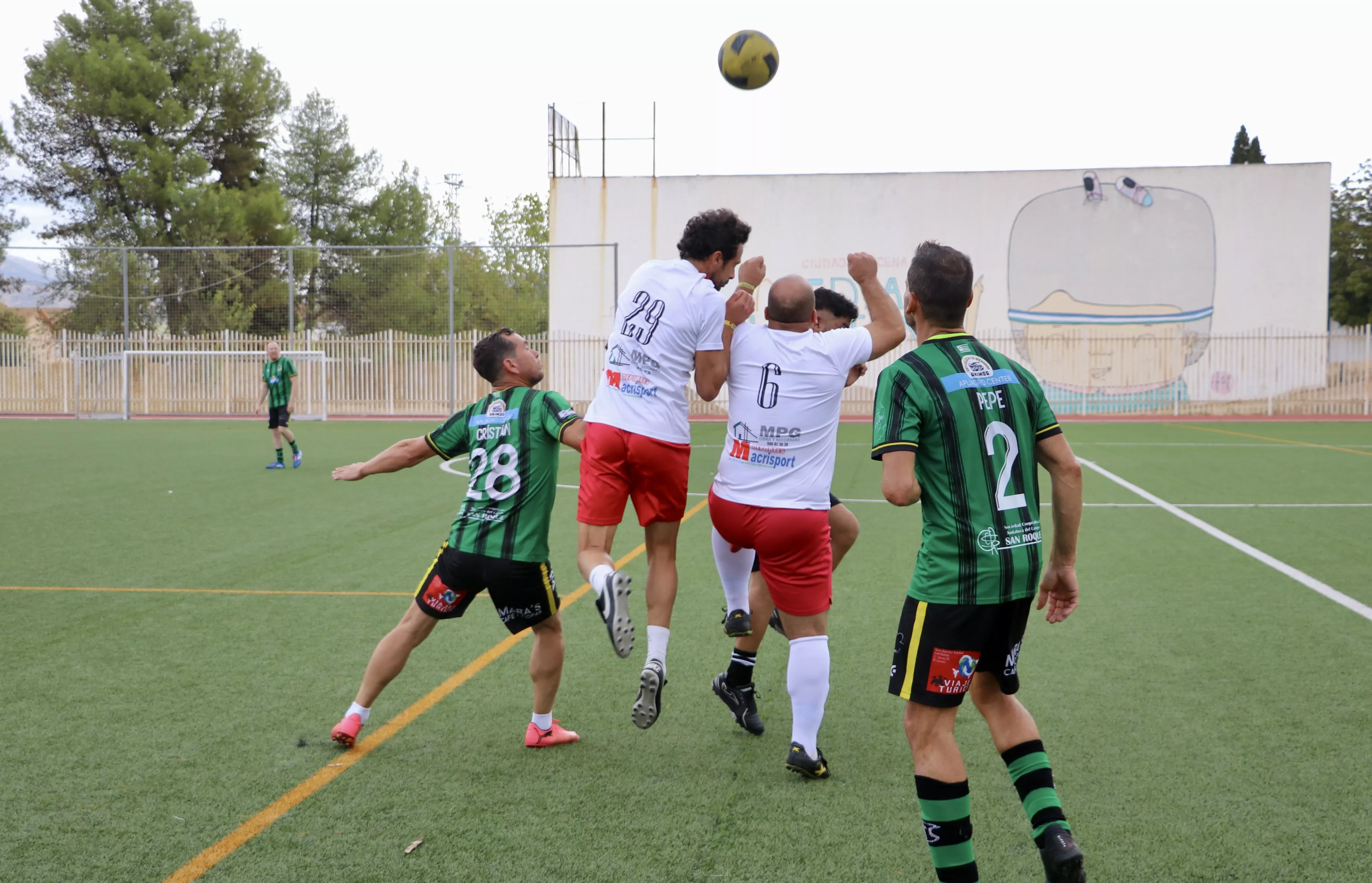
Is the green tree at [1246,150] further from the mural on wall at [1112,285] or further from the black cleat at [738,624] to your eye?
the black cleat at [738,624]

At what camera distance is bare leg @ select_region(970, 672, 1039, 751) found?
3.17 meters

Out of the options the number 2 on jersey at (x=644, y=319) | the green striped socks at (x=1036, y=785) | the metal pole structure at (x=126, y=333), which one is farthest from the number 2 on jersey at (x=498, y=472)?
the metal pole structure at (x=126, y=333)

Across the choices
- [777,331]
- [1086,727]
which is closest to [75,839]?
[777,331]

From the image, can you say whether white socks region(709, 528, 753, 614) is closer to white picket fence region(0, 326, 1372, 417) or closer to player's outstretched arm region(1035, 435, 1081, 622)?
player's outstretched arm region(1035, 435, 1081, 622)

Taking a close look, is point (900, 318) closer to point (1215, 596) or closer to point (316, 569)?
point (1215, 596)

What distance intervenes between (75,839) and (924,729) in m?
2.63

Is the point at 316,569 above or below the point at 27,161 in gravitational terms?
below

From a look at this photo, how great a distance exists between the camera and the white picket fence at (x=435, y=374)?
31.7 m

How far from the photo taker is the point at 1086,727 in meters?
4.60

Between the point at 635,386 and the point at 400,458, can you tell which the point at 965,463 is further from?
the point at 400,458

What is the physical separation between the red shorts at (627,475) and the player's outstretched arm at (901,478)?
1.60 meters

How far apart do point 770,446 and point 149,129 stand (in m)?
46.0

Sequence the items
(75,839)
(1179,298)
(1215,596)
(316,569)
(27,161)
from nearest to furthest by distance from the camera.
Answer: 1. (75,839)
2. (1215,596)
3. (316,569)
4. (1179,298)
5. (27,161)

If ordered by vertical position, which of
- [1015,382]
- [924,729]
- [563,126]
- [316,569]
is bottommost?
[316,569]
